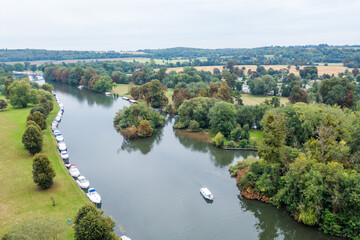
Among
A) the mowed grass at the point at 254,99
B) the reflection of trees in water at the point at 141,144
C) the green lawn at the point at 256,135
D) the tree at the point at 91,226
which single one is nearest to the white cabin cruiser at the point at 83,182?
the tree at the point at 91,226

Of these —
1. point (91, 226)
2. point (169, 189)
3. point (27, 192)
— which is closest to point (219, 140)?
point (169, 189)

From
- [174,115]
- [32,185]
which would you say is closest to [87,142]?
[32,185]

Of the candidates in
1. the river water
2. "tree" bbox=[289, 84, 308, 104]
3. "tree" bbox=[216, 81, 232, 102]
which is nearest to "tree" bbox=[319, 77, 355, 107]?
"tree" bbox=[289, 84, 308, 104]

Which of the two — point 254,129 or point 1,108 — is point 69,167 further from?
point 1,108

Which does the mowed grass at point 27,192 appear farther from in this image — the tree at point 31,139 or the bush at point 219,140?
the bush at point 219,140

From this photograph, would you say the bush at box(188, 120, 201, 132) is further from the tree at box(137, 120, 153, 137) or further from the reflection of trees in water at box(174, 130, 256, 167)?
the tree at box(137, 120, 153, 137)

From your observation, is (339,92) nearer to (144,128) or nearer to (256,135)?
(256,135)

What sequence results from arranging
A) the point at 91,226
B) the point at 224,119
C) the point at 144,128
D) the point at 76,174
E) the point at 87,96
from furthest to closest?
the point at 87,96 → the point at 144,128 → the point at 224,119 → the point at 76,174 → the point at 91,226
